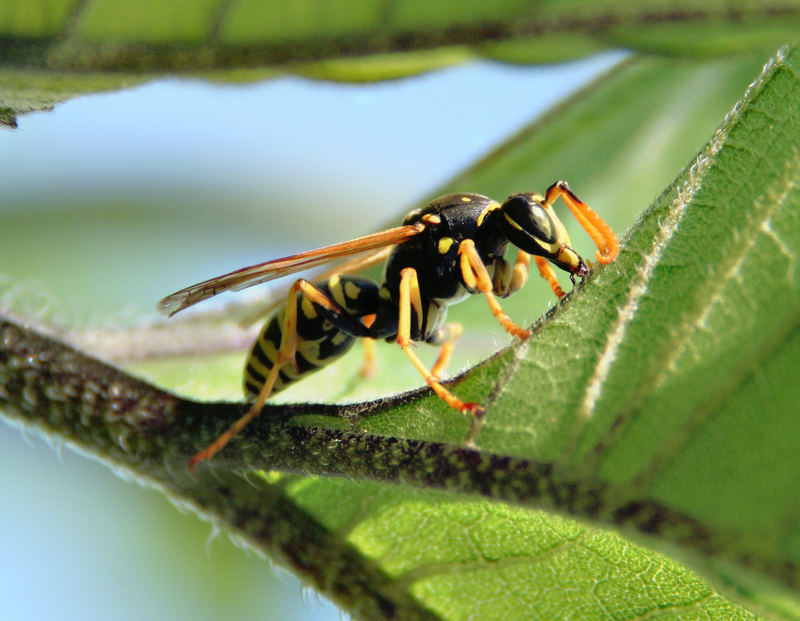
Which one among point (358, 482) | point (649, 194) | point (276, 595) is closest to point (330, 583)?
point (358, 482)

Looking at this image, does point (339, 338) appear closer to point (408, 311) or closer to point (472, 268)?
point (408, 311)

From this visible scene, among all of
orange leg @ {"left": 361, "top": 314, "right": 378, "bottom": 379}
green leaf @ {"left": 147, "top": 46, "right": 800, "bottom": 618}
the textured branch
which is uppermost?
orange leg @ {"left": 361, "top": 314, "right": 378, "bottom": 379}

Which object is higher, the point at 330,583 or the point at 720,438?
the point at 330,583

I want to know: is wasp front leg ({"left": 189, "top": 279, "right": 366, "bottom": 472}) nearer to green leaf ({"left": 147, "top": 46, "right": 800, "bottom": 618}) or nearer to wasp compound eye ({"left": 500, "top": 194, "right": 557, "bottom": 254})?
wasp compound eye ({"left": 500, "top": 194, "right": 557, "bottom": 254})

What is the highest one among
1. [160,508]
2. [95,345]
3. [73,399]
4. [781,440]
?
[160,508]

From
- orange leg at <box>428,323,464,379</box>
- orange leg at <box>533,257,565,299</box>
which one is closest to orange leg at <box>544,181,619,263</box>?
orange leg at <box>533,257,565,299</box>

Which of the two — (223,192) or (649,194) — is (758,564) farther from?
(223,192)
